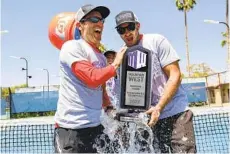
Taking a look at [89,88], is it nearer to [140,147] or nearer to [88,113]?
[88,113]

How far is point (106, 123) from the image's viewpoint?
150 inches

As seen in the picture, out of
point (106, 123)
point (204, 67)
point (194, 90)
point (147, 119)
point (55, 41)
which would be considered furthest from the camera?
point (204, 67)

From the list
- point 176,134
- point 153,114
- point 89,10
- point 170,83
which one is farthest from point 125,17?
point 176,134

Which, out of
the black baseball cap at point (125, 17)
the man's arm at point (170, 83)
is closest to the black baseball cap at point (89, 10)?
the black baseball cap at point (125, 17)

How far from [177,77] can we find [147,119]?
0.50 metres

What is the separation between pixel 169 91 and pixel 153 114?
0.29 metres

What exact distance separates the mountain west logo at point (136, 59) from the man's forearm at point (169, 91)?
0.29 meters

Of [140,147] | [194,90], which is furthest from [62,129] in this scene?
[194,90]

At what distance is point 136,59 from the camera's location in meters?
3.41

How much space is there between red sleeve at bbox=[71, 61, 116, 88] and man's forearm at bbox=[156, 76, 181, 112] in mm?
565

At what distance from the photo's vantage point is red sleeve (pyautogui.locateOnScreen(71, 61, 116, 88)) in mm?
3104

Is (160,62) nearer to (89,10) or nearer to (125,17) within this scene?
(125,17)

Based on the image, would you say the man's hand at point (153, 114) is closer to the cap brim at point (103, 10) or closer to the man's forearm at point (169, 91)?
the man's forearm at point (169, 91)

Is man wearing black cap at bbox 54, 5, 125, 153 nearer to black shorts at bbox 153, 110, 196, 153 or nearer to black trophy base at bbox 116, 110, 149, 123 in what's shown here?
black trophy base at bbox 116, 110, 149, 123
